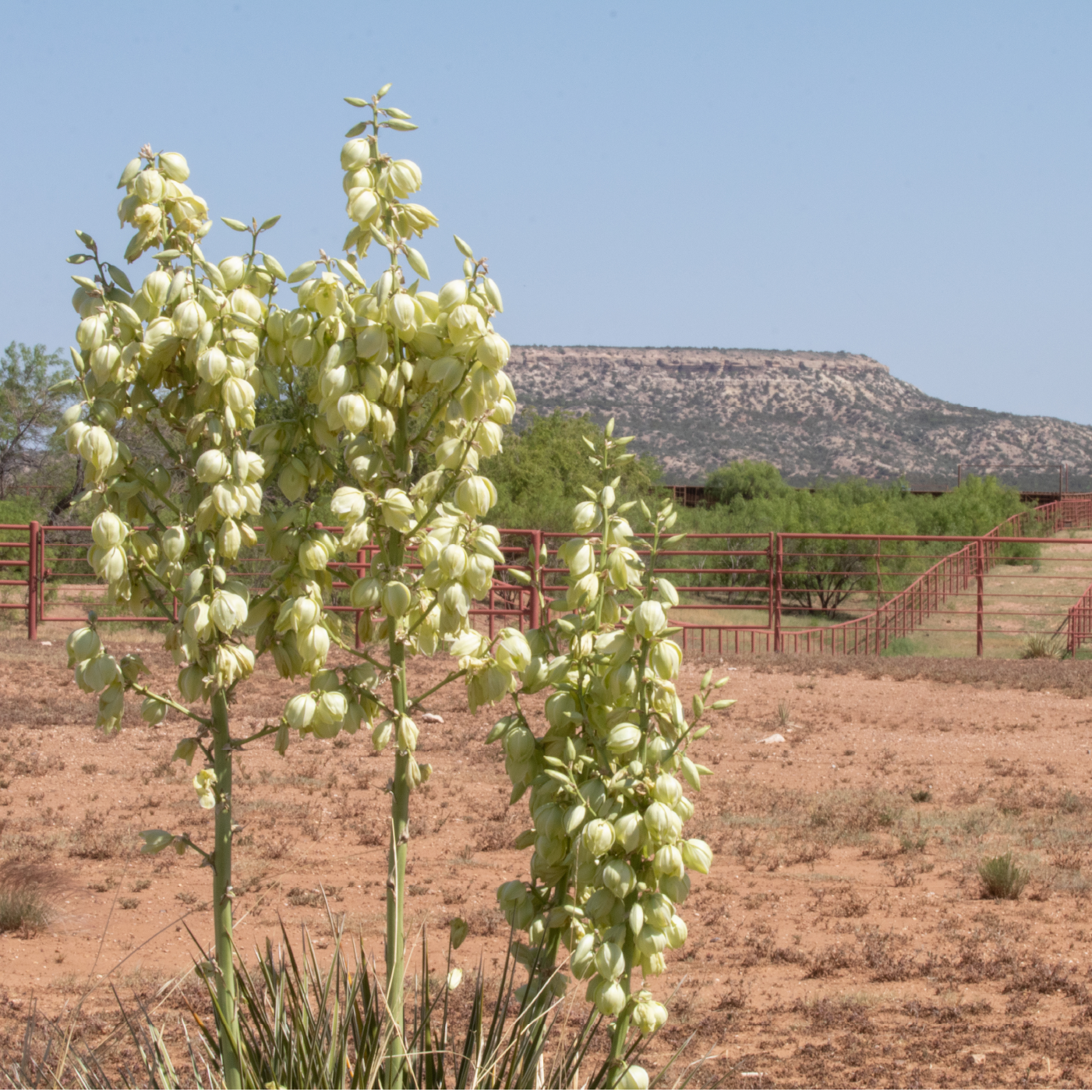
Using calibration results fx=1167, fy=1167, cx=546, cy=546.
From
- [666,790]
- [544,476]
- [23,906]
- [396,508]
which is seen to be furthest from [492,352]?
[544,476]

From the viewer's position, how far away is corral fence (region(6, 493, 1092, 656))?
15953 millimetres

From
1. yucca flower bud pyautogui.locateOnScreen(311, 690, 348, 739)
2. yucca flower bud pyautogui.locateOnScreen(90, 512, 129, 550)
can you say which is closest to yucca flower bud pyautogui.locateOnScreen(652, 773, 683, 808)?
yucca flower bud pyautogui.locateOnScreen(311, 690, 348, 739)

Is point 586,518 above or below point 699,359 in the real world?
below

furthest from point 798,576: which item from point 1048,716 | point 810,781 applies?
point 810,781

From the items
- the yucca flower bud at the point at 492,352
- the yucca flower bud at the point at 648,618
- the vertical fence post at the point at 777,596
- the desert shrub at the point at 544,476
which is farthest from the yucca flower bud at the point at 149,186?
Result: the desert shrub at the point at 544,476

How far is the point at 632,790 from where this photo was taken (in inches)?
84.1

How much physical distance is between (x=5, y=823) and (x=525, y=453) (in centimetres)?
2945

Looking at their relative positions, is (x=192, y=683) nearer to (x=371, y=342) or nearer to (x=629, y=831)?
(x=371, y=342)

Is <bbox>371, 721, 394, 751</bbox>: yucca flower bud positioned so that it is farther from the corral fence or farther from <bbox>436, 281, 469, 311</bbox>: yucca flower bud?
the corral fence

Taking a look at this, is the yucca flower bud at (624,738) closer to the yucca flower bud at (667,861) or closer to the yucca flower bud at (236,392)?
the yucca flower bud at (667,861)

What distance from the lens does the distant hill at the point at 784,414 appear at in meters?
109

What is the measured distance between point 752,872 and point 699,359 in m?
132

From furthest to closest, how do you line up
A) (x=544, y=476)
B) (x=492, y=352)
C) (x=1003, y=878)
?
(x=544, y=476) → (x=1003, y=878) → (x=492, y=352)

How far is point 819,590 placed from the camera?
23594mm
